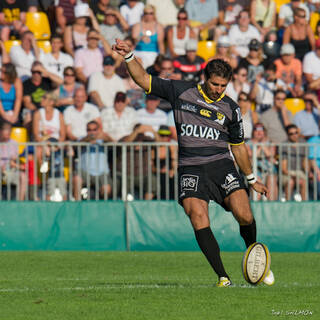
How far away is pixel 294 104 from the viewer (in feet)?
65.2

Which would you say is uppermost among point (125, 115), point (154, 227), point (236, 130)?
point (236, 130)

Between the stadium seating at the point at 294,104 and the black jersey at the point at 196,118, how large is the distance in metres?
10.1

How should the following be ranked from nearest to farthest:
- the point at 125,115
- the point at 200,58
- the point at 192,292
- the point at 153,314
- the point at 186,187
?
the point at 153,314 → the point at 192,292 → the point at 186,187 → the point at 125,115 → the point at 200,58

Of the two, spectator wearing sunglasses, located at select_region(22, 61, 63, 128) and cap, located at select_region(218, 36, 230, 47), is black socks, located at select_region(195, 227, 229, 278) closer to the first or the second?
spectator wearing sunglasses, located at select_region(22, 61, 63, 128)

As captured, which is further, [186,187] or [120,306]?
[186,187]

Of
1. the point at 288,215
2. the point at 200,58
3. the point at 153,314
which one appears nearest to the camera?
the point at 153,314

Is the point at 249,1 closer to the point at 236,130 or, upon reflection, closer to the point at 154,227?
the point at 154,227

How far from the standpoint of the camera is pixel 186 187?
974 centimetres

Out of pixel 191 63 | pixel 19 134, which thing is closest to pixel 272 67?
pixel 191 63

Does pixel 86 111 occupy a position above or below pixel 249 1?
below

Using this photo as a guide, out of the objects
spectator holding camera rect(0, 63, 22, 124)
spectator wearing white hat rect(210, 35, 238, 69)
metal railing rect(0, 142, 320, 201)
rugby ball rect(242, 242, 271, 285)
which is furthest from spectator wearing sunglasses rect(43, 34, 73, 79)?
rugby ball rect(242, 242, 271, 285)

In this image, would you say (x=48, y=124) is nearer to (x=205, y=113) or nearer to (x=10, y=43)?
(x=10, y=43)

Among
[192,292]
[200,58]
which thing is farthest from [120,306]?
[200,58]

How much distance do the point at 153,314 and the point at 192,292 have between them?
168 cm
